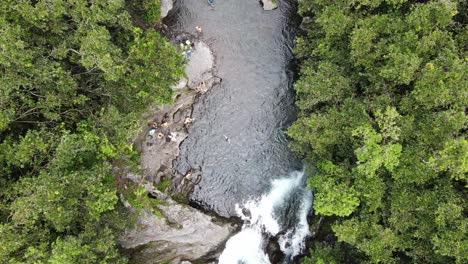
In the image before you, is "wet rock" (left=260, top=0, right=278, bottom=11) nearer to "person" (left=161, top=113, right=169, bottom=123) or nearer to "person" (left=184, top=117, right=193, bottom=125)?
"person" (left=184, top=117, right=193, bottom=125)

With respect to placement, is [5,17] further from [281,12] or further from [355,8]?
[281,12]

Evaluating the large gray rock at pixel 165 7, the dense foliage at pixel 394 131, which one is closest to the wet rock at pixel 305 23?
the dense foliage at pixel 394 131

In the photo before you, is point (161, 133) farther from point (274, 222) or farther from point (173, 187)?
point (274, 222)

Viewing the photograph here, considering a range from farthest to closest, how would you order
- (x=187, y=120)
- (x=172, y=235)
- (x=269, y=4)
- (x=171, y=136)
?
1. (x=269, y=4)
2. (x=187, y=120)
3. (x=171, y=136)
4. (x=172, y=235)

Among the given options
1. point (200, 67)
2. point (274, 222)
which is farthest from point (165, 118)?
point (274, 222)

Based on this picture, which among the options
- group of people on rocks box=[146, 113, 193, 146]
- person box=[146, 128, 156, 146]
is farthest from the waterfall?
person box=[146, 128, 156, 146]

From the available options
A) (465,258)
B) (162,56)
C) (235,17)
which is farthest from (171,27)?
(465,258)

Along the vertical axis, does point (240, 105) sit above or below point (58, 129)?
above
